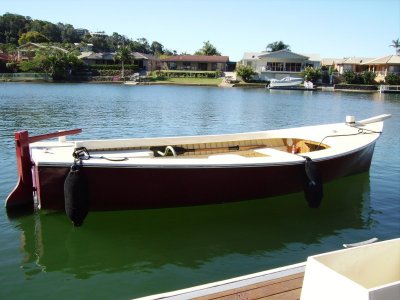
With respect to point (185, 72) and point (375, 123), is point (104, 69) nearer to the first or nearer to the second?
point (185, 72)

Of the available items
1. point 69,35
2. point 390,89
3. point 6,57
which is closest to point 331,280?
point 390,89

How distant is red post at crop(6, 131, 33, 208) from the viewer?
23.7 feet

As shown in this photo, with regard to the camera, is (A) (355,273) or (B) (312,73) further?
(B) (312,73)

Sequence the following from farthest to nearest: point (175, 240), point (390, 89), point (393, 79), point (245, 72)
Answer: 1. point (245, 72)
2. point (393, 79)
3. point (390, 89)
4. point (175, 240)

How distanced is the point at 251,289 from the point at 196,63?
8823 centimetres

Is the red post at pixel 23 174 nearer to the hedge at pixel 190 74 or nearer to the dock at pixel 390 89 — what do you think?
the dock at pixel 390 89

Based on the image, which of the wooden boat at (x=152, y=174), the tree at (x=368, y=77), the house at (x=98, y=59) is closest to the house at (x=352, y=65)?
the tree at (x=368, y=77)

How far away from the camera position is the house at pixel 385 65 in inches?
2864

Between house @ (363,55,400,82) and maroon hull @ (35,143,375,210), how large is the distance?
72627mm

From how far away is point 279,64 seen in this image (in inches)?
3049

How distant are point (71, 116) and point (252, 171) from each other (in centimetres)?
1909

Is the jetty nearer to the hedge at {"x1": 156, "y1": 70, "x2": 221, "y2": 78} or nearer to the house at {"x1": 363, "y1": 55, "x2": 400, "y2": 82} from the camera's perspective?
the house at {"x1": 363, "y1": 55, "x2": 400, "y2": 82}

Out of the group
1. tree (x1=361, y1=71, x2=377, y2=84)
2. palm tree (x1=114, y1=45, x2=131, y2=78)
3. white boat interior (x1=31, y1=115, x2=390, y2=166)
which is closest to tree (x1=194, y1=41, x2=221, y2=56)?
palm tree (x1=114, y1=45, x2=131, y2=78)

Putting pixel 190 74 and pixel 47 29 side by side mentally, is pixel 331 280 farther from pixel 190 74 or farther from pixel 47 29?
pixel 47 29
